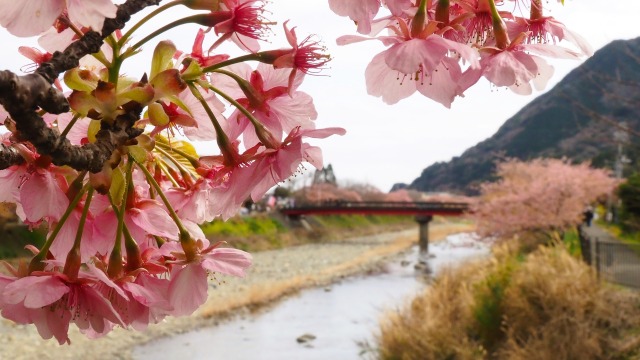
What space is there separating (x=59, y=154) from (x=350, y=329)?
456 inches

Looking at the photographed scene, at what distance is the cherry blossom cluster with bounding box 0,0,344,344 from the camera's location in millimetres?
526

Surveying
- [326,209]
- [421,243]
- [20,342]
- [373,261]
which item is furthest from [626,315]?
[326,209]

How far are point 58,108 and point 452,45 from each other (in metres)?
0.30

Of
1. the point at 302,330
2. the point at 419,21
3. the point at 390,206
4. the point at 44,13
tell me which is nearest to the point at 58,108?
the point at 44,13

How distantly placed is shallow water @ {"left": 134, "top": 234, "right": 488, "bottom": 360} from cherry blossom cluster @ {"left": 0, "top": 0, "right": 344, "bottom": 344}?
26.6 feet

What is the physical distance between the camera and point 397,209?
2381cm

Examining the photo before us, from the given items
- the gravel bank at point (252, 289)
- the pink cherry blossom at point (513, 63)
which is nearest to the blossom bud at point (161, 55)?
the pink cherry blossom at point (513, 63)

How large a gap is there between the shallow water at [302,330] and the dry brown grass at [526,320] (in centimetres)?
93

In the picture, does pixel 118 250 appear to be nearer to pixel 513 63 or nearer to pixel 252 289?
pixel 513 63

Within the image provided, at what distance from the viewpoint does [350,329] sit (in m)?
11.7

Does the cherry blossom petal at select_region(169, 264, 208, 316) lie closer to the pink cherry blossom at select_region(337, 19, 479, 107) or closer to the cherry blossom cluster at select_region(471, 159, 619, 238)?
the pink cherry blossom at select_region(337, 19, 479, 107)

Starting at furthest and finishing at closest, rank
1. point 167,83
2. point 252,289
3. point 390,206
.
A: point 390,206 → point 252,289 → point 167,83

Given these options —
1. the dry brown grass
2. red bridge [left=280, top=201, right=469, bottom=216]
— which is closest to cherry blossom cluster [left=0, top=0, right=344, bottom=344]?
the dry brown grass

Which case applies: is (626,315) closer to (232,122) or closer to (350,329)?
(350,329)
